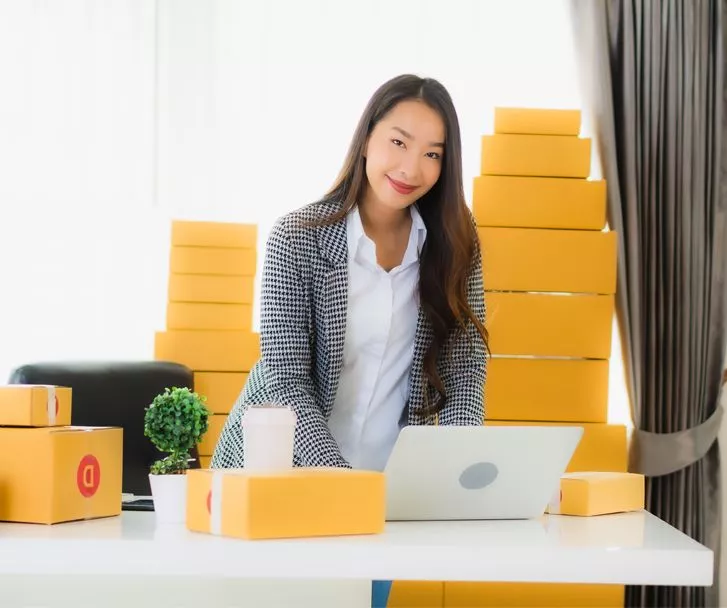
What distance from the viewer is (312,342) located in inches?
70.3

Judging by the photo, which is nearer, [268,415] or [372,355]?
[268,415]

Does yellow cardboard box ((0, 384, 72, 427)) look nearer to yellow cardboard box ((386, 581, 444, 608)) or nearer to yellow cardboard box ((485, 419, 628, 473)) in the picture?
yellow cardboard box ((386, 581, 444, 608))

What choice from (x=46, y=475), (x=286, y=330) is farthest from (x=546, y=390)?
(x=46, y=475)

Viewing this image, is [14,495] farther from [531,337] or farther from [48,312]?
[48,312]

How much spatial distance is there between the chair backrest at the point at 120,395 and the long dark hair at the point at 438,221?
0.64 metres

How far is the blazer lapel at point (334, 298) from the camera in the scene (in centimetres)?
176

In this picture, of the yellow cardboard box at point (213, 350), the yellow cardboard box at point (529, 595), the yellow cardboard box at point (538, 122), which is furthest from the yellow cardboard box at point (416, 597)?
the yellow cardboard box at point (538, 122)

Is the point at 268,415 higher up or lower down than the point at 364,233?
lower down

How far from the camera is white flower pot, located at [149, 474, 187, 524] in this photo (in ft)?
4.05

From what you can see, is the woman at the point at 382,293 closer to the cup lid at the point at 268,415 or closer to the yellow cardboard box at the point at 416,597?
the cup lid at the point at 268,415

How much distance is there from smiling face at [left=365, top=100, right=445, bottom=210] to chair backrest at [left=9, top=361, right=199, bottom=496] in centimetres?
73

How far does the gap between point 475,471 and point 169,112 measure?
227 centimetres

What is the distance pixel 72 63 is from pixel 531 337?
1.62 metres

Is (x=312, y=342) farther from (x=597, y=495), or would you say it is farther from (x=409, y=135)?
(x=597, y=495)
